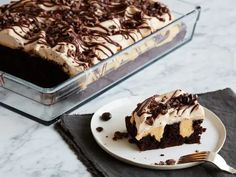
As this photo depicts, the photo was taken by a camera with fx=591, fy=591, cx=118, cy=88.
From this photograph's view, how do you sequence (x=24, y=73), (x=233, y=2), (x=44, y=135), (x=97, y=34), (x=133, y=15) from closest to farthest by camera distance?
1. (x=44, y=135)
2. (x=24, y=73)
3. (x=97, y=34)
4. (x=133, y=15)
5. (x=233, y=2)

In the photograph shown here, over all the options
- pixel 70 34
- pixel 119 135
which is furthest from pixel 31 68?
pixel 119 135

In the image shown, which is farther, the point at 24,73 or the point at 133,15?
the point at 133,15

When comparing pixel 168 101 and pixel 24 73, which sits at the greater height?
pixel 168 101

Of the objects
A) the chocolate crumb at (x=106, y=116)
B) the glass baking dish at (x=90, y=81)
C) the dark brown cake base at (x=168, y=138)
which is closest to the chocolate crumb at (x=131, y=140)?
the dark brown cake base at (x=168, y=138)

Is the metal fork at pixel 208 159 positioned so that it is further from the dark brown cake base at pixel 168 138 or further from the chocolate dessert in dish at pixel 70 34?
the chocolate dessert in dish at pixel 70 34

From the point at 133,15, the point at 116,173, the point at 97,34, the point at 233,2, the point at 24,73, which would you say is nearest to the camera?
the point at 116,173

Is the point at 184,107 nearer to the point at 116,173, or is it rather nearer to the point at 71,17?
the point at 116,173

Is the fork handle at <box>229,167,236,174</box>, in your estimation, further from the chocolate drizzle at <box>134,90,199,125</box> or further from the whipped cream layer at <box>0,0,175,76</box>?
the whipped cream layer at <box>0,0,175,76</box>

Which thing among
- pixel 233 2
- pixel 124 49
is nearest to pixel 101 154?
pixel 124 49

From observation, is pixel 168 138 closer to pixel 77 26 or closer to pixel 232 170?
pixel 232 170
